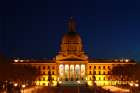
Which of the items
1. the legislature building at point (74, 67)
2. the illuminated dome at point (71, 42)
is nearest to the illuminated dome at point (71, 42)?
the illuminated dome at point (71, 42)

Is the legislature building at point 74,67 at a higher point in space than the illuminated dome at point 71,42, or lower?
lower

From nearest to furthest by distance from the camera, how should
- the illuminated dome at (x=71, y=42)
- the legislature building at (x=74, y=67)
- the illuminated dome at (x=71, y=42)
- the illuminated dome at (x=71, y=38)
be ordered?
the legislature building at (x=74, y=67), the illuminated dome at (x=71, y=42), the illuminated dome at (x=71, y=38), the illuminated dome at (x=71, y=42)

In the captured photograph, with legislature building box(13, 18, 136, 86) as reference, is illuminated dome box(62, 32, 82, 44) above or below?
above

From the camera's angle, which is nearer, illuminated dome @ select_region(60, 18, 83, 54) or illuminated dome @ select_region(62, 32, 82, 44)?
illuminated dome @ select_region(62, 32, 82, 44)

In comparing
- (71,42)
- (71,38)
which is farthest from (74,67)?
(71,38)

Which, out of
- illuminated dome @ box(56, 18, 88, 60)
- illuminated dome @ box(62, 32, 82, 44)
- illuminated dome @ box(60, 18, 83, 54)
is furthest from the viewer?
illuminated dome @ box(60, 18, 83, 54)

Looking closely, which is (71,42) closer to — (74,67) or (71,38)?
(71,38)

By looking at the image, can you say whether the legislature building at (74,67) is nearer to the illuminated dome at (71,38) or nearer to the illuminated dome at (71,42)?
the illuminated dome at (71,42)

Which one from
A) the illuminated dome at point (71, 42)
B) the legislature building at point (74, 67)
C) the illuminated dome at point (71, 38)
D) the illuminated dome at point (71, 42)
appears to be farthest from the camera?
the illuminated dome at point (71, 42)

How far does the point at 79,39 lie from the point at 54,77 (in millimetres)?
15986

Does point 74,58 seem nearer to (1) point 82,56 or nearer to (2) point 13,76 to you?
(1) point 82,56

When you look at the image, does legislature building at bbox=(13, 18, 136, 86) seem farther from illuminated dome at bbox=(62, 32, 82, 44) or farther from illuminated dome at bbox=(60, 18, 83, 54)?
illuminated dome at bbox=(62, 32, 82, 44)

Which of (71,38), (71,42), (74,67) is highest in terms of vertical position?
(71,38)

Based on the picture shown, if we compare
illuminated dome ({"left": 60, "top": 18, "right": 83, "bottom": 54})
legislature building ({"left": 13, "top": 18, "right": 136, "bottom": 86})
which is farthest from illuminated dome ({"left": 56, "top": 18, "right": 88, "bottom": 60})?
legislature building ({"left": 13, "top": 18, "right": 136, "bottom": 86})
